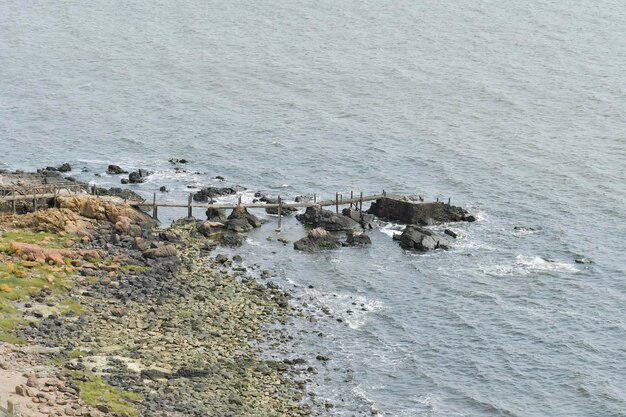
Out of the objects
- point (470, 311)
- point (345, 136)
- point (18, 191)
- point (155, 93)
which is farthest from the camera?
point (155, 93)

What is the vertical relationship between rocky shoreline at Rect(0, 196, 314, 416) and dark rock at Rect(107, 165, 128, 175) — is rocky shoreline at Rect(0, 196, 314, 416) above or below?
below

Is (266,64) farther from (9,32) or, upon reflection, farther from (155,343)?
(155,343)

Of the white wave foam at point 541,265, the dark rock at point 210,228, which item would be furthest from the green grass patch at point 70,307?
the white wave foam at point 541,265

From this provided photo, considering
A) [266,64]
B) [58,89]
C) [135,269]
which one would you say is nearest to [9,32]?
[58,89]

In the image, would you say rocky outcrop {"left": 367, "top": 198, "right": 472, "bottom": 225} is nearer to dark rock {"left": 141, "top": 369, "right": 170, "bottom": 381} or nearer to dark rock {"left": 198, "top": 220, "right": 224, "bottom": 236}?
dark rock {"left": 198, "top": 220, "right": 224, "bottom": 236}

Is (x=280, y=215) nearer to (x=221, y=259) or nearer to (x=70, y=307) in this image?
(x=221, y=259)

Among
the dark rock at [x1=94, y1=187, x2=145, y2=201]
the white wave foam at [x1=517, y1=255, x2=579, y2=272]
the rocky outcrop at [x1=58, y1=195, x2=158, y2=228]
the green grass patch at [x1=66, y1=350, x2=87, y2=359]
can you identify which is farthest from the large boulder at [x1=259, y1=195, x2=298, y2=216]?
the green grass patch at [x1=66, y1=350, x2=87, y2=359]

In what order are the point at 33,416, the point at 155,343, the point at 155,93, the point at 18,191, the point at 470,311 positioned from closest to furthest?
the point at 33,416, the point at 155,343, the point at 470,311, the point at 18,191, the point at 155,93
